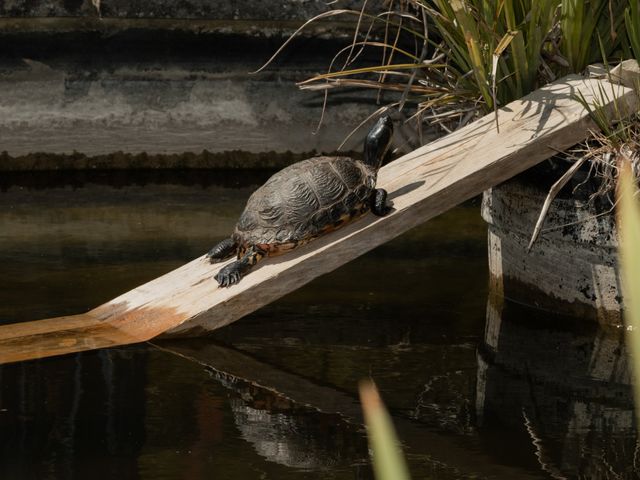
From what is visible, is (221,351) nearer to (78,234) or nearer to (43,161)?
(78,234)

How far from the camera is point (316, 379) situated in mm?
3568

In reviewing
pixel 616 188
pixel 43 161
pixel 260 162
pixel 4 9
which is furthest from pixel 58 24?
pixel 616 188

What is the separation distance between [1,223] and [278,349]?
229cm

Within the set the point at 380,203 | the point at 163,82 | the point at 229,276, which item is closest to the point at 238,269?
the point at 229,276

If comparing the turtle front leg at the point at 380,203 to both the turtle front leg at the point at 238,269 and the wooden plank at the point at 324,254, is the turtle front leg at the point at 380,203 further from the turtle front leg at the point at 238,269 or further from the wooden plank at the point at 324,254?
the turtle front leg at the point at 238,269

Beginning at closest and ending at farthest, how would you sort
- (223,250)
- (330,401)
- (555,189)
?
1. (330,401)
2. (555,189)
3. (223,250)

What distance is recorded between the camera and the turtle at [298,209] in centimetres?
397

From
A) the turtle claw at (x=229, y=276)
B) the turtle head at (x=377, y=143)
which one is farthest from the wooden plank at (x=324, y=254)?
the turtle head at (x=377, y=143)

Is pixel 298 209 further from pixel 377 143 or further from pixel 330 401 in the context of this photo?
pixel 330 401

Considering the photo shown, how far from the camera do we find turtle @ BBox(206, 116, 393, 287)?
3.97m

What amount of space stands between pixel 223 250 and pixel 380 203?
0.68 meters

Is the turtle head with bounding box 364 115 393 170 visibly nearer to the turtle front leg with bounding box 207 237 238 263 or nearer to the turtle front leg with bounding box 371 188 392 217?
the turtle front leg with bounding box 371 188 392 217

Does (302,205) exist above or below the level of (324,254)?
above

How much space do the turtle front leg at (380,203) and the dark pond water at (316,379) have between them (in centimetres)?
47
